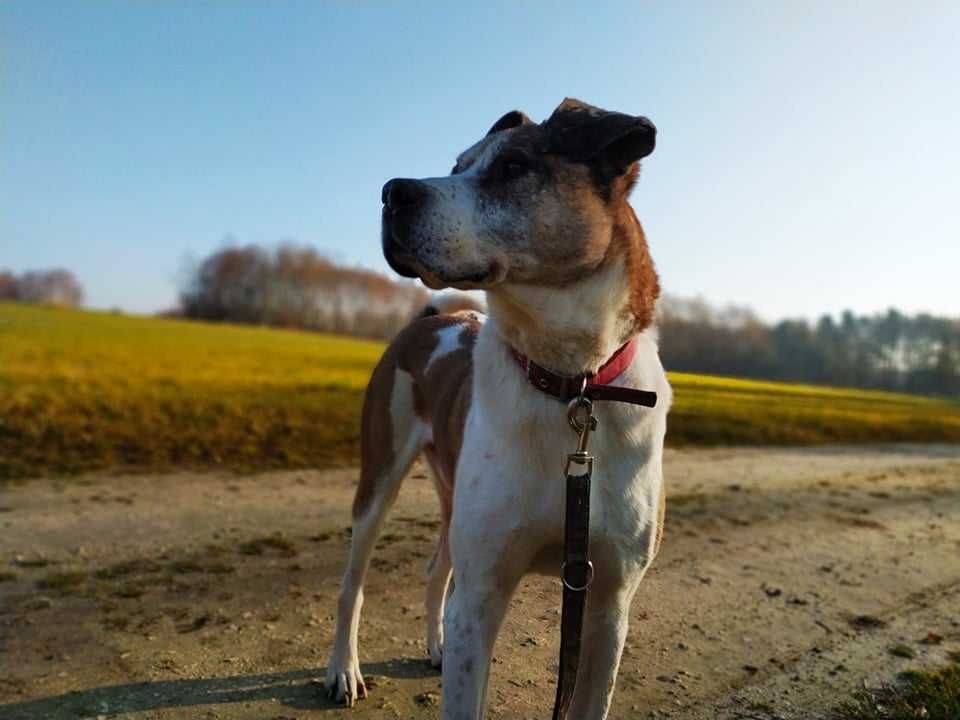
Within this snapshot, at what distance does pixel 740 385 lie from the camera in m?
5.48

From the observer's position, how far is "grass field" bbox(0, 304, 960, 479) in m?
9.02

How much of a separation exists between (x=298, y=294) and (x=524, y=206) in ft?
41.2

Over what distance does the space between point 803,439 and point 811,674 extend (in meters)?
11.2

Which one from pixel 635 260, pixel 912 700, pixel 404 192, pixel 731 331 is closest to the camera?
pixel 404 192

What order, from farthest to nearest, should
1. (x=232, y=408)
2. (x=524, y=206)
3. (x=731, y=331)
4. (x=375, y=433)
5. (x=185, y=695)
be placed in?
1. (x=232, y=408)
2. (x=731, y=331)
3. (x=375, y=433)
4. (x=185, y=695)
5. (x=524, y=206)

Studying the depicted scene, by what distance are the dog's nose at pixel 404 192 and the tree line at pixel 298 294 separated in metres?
0.62

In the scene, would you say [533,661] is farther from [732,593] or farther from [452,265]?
[452,265]

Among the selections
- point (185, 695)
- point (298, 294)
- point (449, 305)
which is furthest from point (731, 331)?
point (298, 294)

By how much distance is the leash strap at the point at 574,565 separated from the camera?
2.42 meters

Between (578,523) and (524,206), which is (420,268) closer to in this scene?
(524,206)

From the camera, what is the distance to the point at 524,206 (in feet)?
7.87

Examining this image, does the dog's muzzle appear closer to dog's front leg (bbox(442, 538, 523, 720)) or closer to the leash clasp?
the leash clasp

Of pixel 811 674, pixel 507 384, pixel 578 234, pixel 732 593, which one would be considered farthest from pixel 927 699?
pixel 578 234

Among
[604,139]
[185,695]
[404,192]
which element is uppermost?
[604,139]
